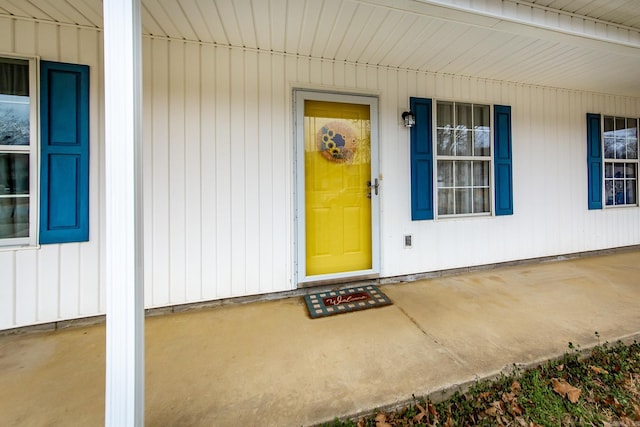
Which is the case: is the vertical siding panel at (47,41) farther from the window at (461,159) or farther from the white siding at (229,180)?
the window at (461,159)

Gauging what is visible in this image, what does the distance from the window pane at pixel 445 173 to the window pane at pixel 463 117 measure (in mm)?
493

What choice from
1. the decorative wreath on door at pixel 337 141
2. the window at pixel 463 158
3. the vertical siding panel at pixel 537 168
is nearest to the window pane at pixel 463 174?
the window at pixel 463 158

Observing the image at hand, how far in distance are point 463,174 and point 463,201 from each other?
34cm

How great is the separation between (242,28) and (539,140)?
3.93 meters

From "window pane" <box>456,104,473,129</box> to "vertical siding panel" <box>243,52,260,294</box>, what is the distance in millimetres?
2327

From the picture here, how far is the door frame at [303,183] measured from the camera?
2570 mm

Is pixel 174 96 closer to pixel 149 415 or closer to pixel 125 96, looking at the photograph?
pixel 125 96

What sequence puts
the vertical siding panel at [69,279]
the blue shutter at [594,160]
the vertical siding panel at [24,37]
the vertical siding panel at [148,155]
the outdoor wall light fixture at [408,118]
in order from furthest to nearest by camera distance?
the blue shutter at [594,160] < the outdoor wall light fixture at [408,118] < the vertical siding panel at [148,155] < the vertical siding panel at [69,279] < the vertical siding panel at [24,37]

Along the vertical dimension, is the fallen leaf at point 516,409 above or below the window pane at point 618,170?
below

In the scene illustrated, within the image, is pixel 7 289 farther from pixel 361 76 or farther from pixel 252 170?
pixel 361 76


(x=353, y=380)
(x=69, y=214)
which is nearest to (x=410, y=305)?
(x=353, y=380)

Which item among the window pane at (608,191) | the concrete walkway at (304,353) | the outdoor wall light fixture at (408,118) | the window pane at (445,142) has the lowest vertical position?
the concrete walkway at (304,353)

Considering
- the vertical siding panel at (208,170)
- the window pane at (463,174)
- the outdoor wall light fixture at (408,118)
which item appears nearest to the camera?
the vertical siding panel at (208,170)

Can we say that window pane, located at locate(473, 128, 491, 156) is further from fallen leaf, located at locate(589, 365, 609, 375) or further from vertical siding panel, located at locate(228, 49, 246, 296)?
vertical siding panel, located at locate(228, 49, 246, 296)
